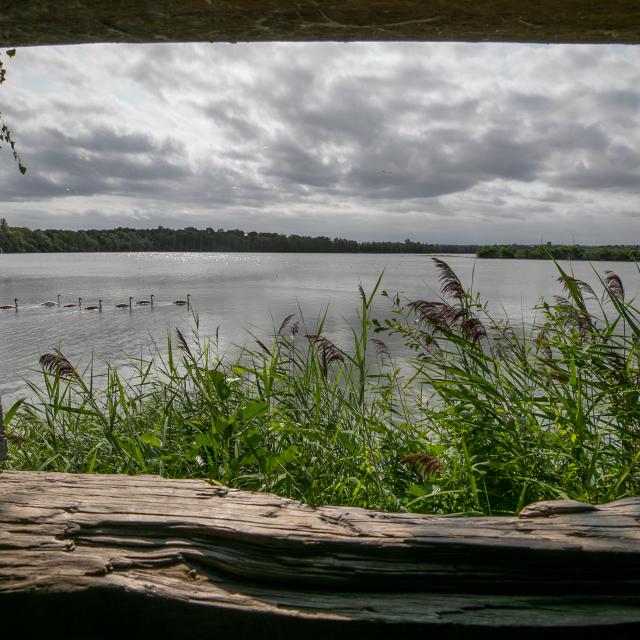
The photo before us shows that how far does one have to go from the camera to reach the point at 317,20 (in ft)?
4.01

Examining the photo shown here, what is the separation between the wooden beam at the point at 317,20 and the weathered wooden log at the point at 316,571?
110 centimetres

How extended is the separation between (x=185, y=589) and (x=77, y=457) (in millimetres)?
2326

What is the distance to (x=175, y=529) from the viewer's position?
1134mm

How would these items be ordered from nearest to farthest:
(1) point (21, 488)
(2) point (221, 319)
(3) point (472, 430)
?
(1) point (21, 488) → (3) point (472, 430) → (2) point (221, 319)

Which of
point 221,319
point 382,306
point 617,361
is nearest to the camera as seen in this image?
point 617,361

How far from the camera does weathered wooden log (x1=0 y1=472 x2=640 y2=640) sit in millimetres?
972

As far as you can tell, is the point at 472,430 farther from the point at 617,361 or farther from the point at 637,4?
the point at 637,4

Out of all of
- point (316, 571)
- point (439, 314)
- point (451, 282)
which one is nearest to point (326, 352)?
point (439, 314)

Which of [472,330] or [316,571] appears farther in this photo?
[472,330]

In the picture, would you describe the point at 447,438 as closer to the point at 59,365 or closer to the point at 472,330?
the point at 472,330

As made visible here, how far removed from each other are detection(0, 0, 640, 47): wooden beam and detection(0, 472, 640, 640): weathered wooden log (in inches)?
43.3

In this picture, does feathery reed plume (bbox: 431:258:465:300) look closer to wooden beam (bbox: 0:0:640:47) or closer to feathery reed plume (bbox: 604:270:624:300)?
feathery reed plume (bbox: 604:270:624:300)

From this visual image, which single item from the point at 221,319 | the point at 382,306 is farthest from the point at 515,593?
the point at 382,306

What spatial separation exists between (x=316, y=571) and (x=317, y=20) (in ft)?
3.96
